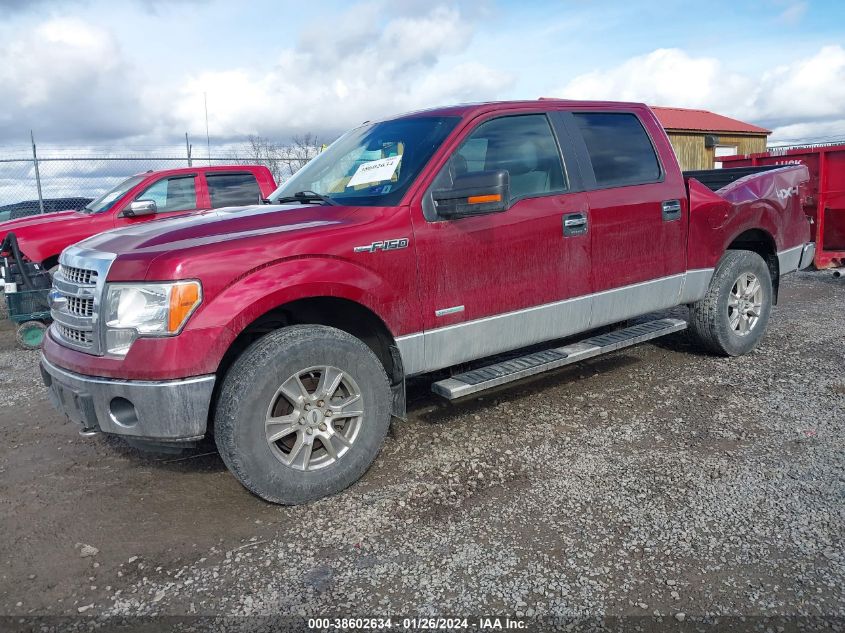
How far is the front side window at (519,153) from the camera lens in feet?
13.3

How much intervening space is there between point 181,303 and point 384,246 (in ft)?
3.53

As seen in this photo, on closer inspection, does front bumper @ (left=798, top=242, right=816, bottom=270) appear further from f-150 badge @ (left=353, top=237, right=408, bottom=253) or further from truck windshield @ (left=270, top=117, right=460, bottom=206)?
f-150 badge @ (left=353, top=237, right=408, bottom=253)

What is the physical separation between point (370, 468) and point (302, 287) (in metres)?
1.20

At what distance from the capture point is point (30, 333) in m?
7.37

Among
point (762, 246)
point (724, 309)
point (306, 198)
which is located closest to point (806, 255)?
point (762, 246)

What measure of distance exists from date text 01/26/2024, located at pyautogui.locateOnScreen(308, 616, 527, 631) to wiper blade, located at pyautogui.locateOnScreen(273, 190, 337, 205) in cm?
231

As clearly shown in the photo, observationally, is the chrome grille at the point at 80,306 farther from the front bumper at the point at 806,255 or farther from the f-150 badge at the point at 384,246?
the front bumper at the point at 806,255

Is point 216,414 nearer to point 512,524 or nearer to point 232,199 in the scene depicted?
point 512,524

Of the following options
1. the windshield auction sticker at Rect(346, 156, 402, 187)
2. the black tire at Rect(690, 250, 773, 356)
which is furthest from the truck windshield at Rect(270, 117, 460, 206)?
the black tire at Rect(690, 250, 773, 356)

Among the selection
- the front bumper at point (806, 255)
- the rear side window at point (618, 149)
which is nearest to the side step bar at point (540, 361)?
the rear side window at point (618, 149)

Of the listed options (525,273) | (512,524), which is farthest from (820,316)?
(512,524)

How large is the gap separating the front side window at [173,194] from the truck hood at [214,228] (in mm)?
5216

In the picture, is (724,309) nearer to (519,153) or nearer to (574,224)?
(574,224)

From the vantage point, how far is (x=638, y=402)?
473 centimetres
